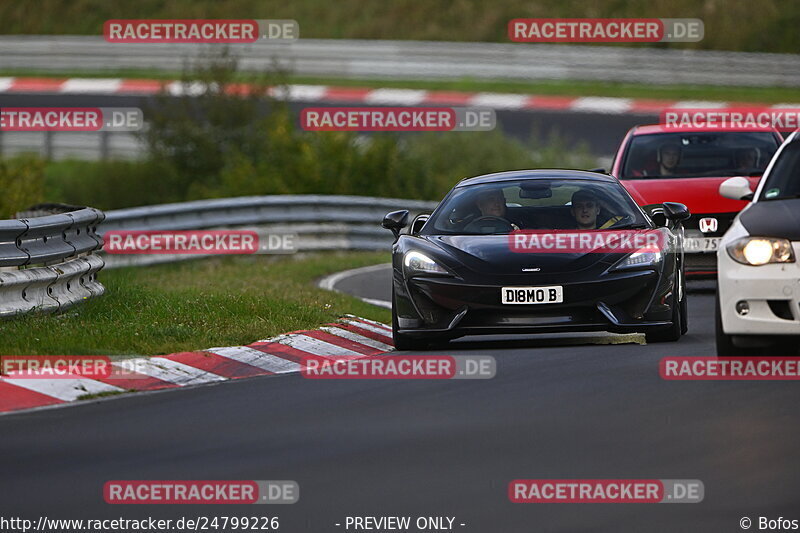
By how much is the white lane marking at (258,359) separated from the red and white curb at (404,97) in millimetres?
23147

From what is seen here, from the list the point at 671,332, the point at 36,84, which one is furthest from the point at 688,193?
the point at 36,84

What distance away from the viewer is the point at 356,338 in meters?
12.9

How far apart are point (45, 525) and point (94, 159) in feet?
84.7

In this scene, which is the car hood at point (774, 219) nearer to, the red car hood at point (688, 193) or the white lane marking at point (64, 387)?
the white lane marking at point (64, 387)

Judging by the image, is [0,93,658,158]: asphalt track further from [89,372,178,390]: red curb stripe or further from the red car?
[89,372,178,390]: red curb stripe

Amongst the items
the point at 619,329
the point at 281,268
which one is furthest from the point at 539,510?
the point at 281,268

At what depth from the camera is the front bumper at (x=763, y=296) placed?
32.5 feet

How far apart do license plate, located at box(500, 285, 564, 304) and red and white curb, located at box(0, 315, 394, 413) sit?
3.90 ft

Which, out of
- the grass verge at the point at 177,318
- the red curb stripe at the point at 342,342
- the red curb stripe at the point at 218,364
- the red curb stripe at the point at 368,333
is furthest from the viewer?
the red curb stripe at the point at 368,333

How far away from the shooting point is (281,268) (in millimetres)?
21016

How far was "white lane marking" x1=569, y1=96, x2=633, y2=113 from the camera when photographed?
36062mm

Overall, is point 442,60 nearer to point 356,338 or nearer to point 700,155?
point 700,155

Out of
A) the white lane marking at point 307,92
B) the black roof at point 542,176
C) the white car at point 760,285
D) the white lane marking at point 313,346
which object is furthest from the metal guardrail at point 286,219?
the white lane marking at point 307,92

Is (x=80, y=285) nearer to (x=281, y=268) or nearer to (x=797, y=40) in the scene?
(x=281, y=268)
